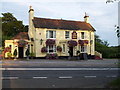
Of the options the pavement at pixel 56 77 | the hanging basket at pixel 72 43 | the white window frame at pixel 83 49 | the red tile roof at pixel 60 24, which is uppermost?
the red tile roof at pixel 60 24

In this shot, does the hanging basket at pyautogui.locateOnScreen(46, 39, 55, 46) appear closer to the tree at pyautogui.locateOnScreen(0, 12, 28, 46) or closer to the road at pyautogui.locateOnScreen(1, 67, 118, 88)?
the tree at pyautogui.locateOnScreen(0, 12, 28, 46)

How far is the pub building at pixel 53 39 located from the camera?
32.2 metres

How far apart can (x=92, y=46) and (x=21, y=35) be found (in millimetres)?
11707

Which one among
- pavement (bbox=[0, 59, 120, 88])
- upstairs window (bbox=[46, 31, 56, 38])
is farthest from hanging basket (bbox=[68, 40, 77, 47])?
pavement (bbox=[0, 59, 120, 88])

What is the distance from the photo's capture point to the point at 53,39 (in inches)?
1310

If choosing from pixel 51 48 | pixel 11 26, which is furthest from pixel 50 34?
pixel 11 26

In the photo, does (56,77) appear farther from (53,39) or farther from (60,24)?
(60,24)

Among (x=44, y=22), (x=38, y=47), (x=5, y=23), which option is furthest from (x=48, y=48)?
(x=5, y=23)

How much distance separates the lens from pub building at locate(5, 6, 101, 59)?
32.2m

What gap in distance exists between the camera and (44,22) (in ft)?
113

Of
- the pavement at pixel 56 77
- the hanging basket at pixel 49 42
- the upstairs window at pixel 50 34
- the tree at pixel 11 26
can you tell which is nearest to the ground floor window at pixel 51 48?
the hanging basket at pixel 49 42

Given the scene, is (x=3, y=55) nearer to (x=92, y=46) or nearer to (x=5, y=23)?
(x=92, y=46)

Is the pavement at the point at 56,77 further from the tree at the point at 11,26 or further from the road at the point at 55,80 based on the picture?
the tree at the point at 11,26

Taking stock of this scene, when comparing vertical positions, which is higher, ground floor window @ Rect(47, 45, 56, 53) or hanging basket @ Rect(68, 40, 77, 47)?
hanging basket @ Rect(68, 40, 77, 47)
